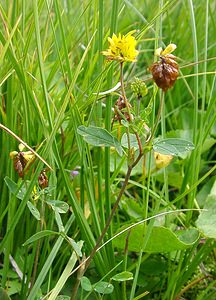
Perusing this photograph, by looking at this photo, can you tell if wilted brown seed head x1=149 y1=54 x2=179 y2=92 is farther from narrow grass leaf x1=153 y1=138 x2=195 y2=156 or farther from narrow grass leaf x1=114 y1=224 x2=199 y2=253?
narrow grass leaf x1=114 y1=224 x2=199 y2=253

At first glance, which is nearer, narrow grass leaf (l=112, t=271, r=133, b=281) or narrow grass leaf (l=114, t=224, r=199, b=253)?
narrow grass leaf (l=112, t=271, r=133, b=281)

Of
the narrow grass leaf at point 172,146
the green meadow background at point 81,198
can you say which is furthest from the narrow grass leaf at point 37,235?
the narrow grass leaf at point 172,146

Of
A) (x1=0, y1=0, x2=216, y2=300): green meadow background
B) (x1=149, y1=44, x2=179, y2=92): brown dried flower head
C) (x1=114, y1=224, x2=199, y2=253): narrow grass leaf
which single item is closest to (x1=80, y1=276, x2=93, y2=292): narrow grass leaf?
(x1=0, y1=0, x2=216, y2=300): green meadow background

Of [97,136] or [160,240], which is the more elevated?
[97,136]

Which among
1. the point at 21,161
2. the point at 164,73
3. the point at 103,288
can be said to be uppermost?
the point at 164,73

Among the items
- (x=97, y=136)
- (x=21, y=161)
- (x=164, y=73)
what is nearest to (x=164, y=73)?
(x=164, y=73)

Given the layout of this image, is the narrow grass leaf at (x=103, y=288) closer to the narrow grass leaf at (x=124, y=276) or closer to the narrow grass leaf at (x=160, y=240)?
the narrow grass leaf at (x=124, y=276)

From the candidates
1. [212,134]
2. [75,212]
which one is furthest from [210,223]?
[212,134]

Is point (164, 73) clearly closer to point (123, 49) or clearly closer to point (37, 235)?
point (123, 49)

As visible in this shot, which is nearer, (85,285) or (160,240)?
(85,285)

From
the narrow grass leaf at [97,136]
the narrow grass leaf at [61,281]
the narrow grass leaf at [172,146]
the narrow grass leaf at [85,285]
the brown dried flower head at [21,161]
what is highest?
the narrow grass leaf at [97,136]

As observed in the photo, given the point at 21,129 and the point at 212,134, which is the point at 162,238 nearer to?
the point at 21,129
